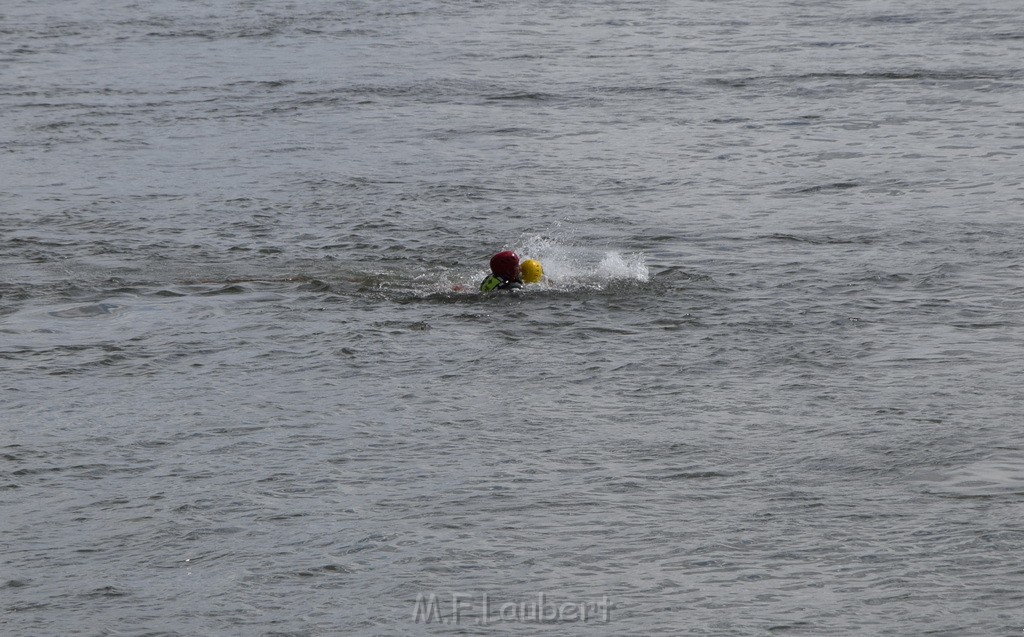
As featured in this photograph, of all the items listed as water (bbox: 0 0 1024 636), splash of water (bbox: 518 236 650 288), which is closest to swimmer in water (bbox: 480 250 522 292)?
water (bbox: 0 0 1024 636)

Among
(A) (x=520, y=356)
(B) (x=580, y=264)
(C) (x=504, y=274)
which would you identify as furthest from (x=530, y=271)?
(A) (x=520, y=356)

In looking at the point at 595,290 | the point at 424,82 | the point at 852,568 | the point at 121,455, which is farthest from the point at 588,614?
the point at 424,82

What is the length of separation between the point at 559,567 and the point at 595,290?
18.1 feet

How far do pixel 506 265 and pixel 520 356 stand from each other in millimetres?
1594

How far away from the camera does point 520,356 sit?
12.5 metres

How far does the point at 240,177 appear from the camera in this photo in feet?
62.2

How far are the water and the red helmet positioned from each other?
254 mm

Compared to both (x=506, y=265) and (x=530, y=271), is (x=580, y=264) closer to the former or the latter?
(x=530, y=271)

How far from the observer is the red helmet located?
1385cm

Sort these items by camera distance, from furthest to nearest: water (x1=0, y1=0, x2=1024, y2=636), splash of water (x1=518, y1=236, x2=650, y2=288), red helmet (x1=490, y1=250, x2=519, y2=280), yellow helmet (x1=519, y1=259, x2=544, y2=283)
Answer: splash of water (x1=518, y1=236, x2=650, y2=288) → yellow helmet (x1=519, y1=259, x2=544, y2=283) → red helmet (x1=490, y1=250, x2=519, y2=280) → water (x1=0, y1=0, x2=1024, y2=636)

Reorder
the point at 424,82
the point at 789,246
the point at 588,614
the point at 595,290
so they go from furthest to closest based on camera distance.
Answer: the point at 424,82 → the point at 789,246 → the point at 595,290 → the point at 588,614

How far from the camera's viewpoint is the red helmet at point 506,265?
13.9m

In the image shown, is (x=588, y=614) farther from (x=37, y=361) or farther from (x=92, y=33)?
(x=92, y=33)

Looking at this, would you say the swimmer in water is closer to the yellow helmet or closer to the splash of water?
the yellow helmet
